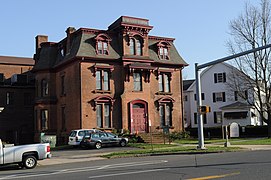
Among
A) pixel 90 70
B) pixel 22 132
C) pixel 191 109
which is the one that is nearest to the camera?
pixel 90 70

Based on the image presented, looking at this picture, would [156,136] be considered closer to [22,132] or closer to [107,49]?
[107,49]

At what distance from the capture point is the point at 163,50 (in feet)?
141

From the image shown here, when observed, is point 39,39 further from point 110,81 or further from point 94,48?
point 110,81

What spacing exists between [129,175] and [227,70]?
48.7m

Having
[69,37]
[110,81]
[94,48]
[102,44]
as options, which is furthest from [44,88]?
[102,44]

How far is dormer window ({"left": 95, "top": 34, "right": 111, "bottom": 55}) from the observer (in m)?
38.5

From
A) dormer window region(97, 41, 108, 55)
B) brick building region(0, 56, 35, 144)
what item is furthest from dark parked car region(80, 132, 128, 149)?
brick building region(0, 56, 35, 144)

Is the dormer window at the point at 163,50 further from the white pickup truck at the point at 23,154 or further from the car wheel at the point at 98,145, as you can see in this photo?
the white pickup truck at the point at 23,154

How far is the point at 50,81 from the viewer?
140 ft

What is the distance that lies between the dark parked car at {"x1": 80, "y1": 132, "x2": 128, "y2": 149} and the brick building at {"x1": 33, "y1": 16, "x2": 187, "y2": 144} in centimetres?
483

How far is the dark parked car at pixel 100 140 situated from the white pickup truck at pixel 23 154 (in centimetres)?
1199

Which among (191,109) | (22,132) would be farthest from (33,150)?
(191,109)

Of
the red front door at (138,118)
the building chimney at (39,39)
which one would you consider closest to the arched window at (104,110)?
the red front door at (138,118)

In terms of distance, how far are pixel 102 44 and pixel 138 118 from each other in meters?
8.40
